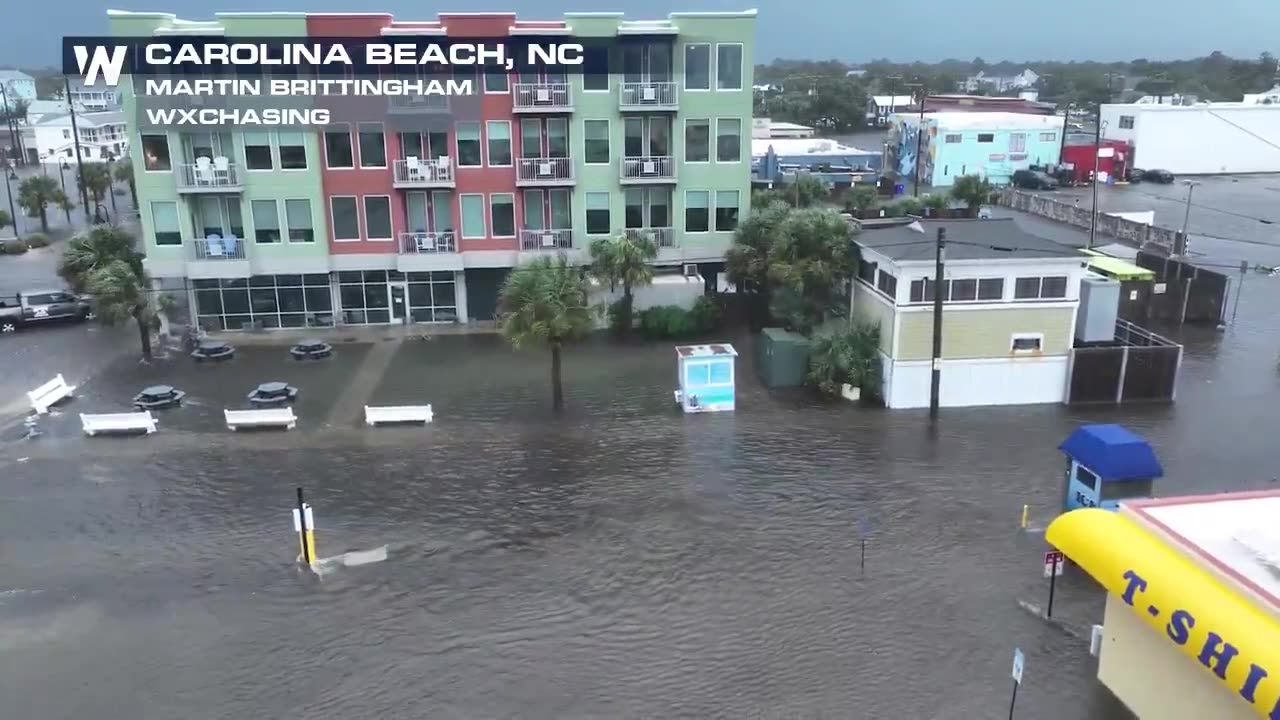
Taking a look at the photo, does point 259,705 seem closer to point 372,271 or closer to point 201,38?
point 372,271

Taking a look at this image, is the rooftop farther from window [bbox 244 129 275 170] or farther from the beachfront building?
window [bbox 244 129 275 170]

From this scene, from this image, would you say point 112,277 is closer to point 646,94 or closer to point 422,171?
point 422,171

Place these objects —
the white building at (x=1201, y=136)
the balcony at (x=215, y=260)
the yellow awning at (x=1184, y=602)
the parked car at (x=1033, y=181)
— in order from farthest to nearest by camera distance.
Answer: the white building at (x=1201, y=136) < the parked car at (x=1033, y=181) < the balcony at (x=215, y=260) < the yellow awning at (x=1184, y=602)

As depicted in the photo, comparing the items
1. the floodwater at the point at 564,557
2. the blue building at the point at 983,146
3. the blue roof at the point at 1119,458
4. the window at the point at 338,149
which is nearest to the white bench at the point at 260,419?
the floodwater at the point at 564,557

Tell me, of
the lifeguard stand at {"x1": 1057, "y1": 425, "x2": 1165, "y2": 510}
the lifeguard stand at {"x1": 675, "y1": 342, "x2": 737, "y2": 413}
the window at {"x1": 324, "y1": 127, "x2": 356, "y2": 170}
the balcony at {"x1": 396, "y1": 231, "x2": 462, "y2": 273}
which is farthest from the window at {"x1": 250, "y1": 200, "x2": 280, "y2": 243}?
the lifeguard stand at {"x1": 1057, "y1": 425, "x2": 1165, "y2": 510}

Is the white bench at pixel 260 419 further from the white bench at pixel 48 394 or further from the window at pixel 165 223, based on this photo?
the window at pixel 165 223

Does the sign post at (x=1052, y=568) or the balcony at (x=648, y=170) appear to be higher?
the balcony at (x=648, y=170)
